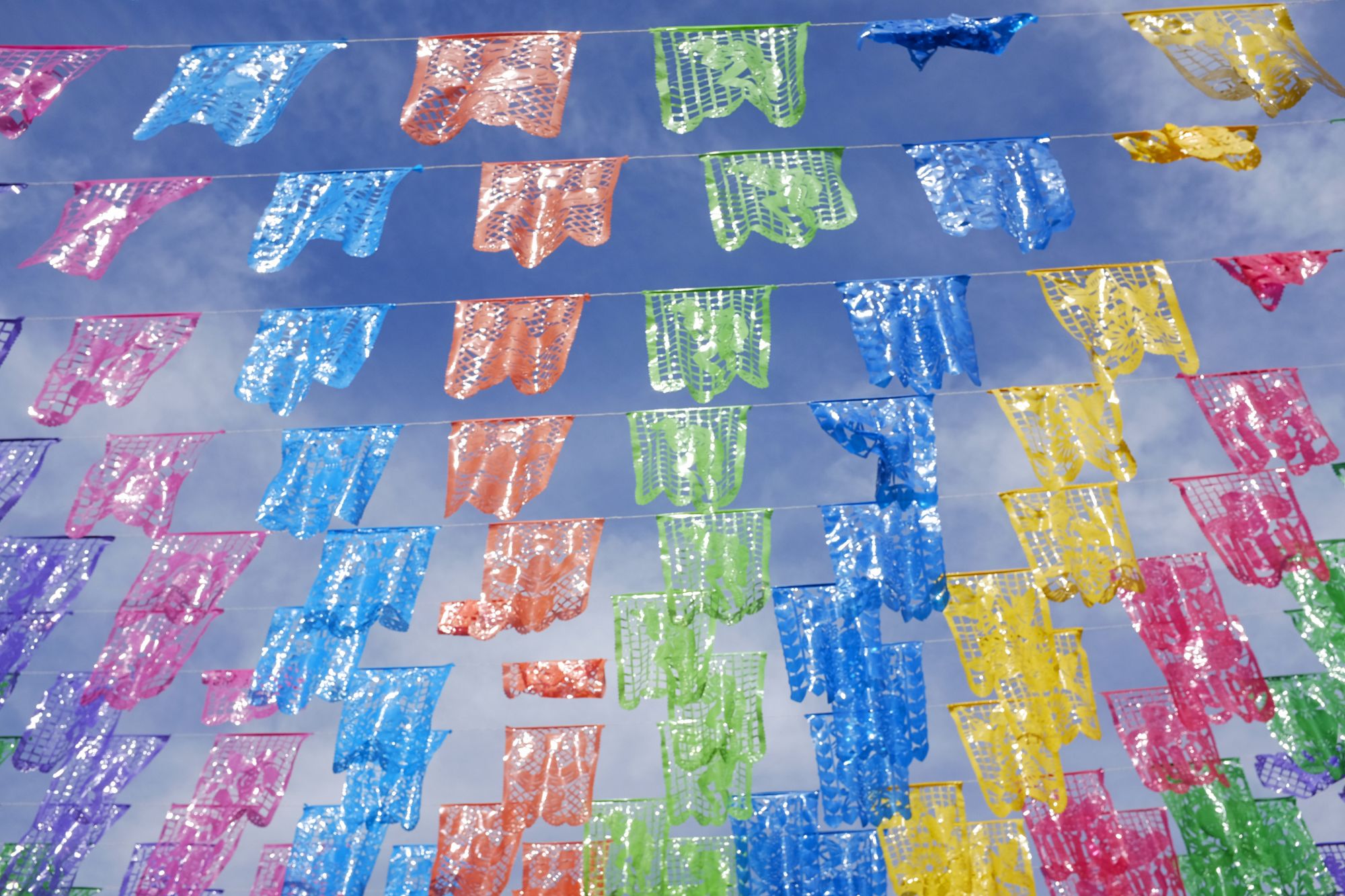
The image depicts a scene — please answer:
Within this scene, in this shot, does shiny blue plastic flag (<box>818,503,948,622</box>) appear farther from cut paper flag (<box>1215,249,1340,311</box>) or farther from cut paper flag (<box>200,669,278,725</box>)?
cut paper flag (<box>200,669,278,725</box>)

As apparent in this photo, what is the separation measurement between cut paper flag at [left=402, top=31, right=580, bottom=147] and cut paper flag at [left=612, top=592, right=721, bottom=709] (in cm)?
362

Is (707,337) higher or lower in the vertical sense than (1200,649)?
higher

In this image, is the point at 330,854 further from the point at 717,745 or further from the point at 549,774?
the point at 717,745

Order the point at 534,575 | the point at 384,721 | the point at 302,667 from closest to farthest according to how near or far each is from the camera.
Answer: the point at 534,575 < the point at 302,667 < the point at 384,721

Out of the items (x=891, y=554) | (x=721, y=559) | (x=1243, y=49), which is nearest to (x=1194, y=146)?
(x=1243, y=49)

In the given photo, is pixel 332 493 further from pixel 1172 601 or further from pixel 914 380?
pixel 1172 601

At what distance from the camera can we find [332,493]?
23.7 feet

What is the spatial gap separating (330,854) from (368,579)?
9.56ft

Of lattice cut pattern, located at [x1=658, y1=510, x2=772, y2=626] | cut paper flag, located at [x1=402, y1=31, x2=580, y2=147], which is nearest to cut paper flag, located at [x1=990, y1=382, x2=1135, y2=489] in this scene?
lattice cut pattern, located at [x1=658, y1=510, x2=772, y2=626]

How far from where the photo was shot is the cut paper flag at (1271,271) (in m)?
7.11

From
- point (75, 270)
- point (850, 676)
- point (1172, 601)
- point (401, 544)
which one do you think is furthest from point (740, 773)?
point (75, 270)

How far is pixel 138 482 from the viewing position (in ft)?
24.3

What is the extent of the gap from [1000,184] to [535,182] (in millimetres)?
3263

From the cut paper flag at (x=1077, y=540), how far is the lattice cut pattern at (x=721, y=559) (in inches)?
74.7
